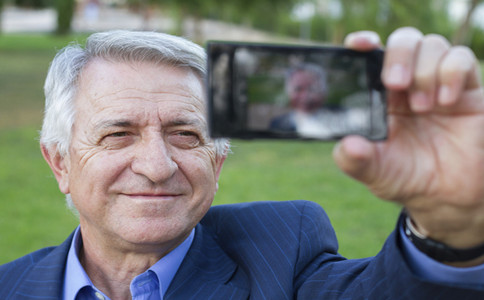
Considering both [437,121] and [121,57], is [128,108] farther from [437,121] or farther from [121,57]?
[437,121]

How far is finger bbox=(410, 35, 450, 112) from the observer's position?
1377 mm

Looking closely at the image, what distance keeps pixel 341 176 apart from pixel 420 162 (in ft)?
23.4

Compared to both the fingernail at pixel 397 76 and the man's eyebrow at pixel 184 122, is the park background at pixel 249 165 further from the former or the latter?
the fingernail at pixel 397 76

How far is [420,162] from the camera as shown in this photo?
150 centimetres

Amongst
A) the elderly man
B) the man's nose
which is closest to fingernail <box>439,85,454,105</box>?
the elderly man

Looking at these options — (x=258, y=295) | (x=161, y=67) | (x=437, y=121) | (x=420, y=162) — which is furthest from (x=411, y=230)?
(x=161, y=67)

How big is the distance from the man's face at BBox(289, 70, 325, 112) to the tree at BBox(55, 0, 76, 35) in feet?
90.3

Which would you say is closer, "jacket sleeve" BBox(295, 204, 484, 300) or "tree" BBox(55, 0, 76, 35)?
"jacket sleeve" BBox(295, 204, 484, 300)

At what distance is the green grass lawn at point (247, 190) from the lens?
19.9ft

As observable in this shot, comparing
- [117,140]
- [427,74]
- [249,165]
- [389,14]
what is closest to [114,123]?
[117,140]

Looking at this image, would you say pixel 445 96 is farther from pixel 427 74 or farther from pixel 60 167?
pixel 60 167

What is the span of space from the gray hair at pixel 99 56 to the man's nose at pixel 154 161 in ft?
1.01

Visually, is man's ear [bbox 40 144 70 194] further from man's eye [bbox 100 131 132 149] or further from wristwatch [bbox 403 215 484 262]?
wristwatch [bbox 403 215 484 262]

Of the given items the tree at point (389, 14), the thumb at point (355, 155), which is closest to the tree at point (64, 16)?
the tree at point (389, 14)
